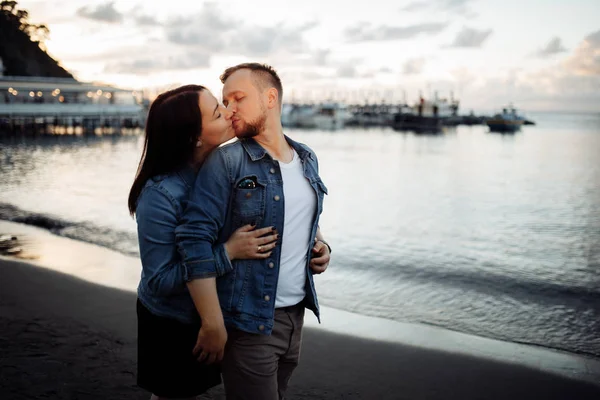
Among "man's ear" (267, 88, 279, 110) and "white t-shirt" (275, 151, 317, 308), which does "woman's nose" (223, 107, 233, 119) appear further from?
"white t-shirt" (275, 151, 317, 308)

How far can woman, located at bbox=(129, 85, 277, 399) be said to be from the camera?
246 centimetres

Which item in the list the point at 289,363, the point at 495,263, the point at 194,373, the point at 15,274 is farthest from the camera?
the point at 495,263

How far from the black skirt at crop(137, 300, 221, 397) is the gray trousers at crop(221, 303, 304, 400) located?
160 millimetres

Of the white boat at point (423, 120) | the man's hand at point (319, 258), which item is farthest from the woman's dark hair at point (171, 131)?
the white boat at point (423, 120)

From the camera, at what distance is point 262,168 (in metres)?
2.59

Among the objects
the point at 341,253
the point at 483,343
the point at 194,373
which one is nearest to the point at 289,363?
the point at 194,373

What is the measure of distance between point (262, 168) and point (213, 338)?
2.54 feet

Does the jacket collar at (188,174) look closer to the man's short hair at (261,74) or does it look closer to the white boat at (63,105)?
the man's short hair at (261,74)

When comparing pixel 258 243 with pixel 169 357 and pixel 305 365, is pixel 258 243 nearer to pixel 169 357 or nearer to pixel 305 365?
pixel 169 357

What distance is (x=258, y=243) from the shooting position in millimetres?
2514

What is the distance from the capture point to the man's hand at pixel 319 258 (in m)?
2.86

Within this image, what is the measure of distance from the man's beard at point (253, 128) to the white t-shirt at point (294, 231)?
188mm

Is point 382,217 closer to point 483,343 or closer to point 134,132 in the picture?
point 483,343

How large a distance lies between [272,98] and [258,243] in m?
0.69
